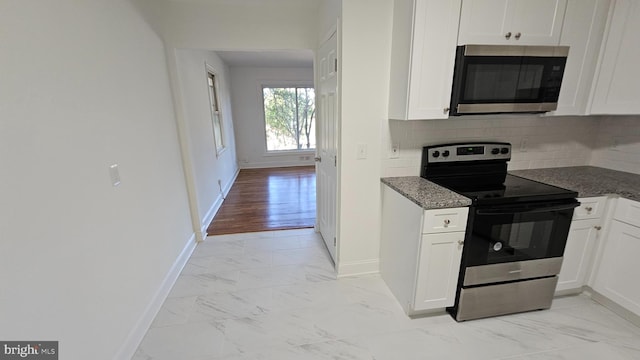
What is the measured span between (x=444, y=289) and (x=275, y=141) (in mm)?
5941

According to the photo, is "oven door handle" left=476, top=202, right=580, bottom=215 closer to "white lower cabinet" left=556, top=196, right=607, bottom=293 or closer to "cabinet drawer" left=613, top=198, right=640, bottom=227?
"white lower cabinet" left=556, top=196, right=607, bottom=293

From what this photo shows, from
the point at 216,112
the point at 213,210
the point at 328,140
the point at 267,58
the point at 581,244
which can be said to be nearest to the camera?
the point at 581,244

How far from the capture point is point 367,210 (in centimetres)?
232

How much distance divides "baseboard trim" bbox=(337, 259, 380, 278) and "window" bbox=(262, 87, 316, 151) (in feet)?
15.5

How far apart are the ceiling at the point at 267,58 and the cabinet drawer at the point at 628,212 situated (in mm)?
4246

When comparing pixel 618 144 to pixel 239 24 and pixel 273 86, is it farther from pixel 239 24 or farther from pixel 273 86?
pixel 273 86

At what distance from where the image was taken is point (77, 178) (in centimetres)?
134

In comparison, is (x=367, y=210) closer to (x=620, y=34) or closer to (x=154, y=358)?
(x=154, y=358)

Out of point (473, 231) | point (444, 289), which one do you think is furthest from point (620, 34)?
point (444, 289)

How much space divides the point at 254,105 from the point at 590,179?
6.23 meters

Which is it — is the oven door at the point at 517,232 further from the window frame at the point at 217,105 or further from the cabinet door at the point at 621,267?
the window frame at the point at 217,105

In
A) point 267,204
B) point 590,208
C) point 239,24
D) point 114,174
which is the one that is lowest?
point 267,204

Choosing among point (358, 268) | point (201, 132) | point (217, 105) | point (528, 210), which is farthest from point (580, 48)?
point (217, 105)

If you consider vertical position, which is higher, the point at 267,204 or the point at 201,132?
the point at 201,132
